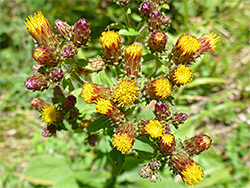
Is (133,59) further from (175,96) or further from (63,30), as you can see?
(175,96)

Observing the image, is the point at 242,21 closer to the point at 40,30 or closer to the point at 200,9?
the point at 200,9

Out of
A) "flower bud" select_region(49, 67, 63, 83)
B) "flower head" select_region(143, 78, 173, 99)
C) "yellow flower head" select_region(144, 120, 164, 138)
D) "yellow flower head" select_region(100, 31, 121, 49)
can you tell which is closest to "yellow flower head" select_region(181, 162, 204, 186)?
"yellow flower head" select_region(144, 120, 164, 138)

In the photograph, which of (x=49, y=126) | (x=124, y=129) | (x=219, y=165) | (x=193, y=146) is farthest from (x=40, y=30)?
(x=219, y=165)

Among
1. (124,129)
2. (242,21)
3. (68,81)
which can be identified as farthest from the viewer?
(242,21)

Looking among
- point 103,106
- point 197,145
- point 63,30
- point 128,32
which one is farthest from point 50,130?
point 197,145

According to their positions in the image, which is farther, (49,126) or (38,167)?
(38,167)

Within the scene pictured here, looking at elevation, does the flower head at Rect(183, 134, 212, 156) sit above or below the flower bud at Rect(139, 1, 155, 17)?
below

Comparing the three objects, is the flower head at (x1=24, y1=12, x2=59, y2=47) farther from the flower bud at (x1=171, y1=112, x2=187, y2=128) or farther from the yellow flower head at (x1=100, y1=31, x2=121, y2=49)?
the flower bud at (x1=171, y1=112, x2=187, y2=128)
